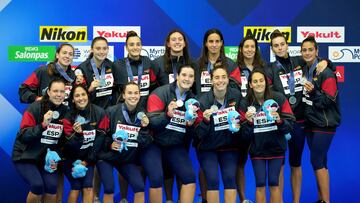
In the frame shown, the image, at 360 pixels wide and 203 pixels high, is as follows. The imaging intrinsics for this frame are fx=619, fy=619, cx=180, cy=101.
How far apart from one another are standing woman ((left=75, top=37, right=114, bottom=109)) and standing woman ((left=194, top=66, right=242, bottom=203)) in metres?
1.01

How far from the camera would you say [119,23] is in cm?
715

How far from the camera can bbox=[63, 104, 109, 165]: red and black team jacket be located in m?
5.71

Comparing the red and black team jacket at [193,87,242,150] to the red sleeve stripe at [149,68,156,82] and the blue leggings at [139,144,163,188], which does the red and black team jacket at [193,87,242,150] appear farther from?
the red sleeve stripe at [149,68,156,82]

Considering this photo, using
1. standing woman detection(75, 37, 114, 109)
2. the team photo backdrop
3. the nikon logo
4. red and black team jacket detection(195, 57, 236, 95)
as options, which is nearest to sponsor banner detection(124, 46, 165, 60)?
the team photo backdrop

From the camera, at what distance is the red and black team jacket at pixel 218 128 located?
5723 millimetres

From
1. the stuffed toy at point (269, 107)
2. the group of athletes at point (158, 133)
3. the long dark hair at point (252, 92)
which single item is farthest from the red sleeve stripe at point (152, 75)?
the stuffed toy at point (269, 107)

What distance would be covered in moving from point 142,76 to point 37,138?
124cm

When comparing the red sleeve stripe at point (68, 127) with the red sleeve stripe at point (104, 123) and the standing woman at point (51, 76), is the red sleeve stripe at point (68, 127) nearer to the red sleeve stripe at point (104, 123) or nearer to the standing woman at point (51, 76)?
the red sleeve stripe at point (104, 123)

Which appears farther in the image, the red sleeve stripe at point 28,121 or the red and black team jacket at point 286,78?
the red and black team jacket at point 286,78

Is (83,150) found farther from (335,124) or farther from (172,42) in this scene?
(335,124)

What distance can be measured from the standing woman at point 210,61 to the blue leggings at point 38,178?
164 centimetres

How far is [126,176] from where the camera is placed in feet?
19.2

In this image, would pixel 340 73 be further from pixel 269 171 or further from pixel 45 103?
pixel 45 103

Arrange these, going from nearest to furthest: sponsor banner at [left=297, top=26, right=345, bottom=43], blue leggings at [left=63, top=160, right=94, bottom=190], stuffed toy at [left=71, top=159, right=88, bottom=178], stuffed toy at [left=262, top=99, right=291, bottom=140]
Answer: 1. stuffed toy at [left=262, top=99, right=291, bottom=140]
2. stuffed toy at [left=71, top=159, right=88, bottom=178]
3. blue leggings at [left=63, top=160, right=94, bottom=190]
4. sponsor banner at [left=297, top=26, right=345, bottom=43]
